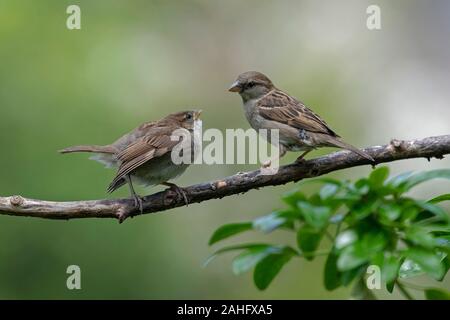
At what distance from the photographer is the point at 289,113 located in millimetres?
5438

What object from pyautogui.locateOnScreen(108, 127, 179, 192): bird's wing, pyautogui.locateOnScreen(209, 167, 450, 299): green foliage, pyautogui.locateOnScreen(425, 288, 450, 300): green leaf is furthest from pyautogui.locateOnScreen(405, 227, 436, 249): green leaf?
pyautogui.locateOnScreen(108, 127, 179, 192): bird's wing

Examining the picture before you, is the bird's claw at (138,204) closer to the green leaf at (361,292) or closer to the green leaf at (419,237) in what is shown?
the green leaf at (361,292)

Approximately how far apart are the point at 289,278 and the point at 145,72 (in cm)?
389

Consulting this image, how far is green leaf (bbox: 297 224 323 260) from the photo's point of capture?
209 cm

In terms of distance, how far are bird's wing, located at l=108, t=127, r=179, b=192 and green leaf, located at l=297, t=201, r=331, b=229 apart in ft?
9.64

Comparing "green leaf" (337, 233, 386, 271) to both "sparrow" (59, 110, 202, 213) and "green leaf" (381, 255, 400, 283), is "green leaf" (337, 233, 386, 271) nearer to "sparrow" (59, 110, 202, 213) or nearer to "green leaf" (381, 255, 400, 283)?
"green leaf" (381, 255, 400, 283)

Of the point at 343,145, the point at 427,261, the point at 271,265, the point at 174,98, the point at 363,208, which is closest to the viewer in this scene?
the point at 427,261

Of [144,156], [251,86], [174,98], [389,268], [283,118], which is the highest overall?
[174,98]

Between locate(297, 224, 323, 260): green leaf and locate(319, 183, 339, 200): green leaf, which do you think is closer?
locate(319, 183, 339, 200): green leaf

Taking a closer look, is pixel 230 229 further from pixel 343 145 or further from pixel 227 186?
pixel 343 145

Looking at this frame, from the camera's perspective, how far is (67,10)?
8805mm

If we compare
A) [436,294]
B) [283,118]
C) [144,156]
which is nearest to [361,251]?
[436,294]

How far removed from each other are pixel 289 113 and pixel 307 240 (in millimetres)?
3393
